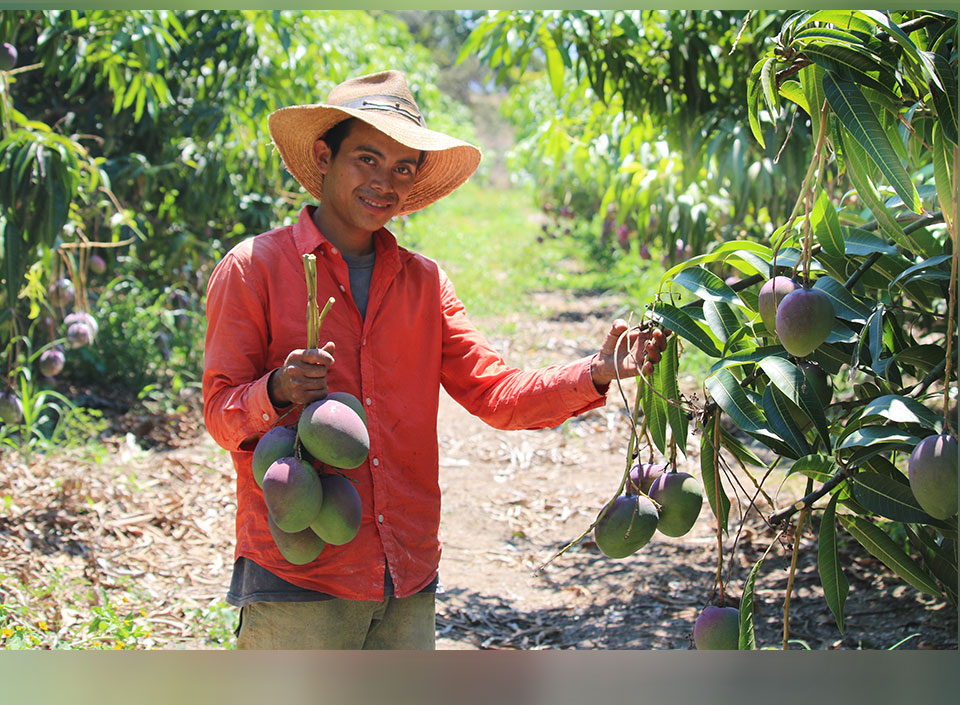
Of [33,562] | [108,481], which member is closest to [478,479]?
[108,481]

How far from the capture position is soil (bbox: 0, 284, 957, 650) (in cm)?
243

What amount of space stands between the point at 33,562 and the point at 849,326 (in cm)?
232

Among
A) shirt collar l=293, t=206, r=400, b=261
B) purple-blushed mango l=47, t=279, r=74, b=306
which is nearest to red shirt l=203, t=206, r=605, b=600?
shirt collar l=293, t=206, r=400, b=261

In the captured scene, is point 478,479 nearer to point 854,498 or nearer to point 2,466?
point 2,466

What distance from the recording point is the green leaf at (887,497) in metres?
1.19

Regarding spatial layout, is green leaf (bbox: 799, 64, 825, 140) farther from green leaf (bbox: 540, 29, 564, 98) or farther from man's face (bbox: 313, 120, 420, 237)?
green leaf (bbox: 540, 29, 564, 98)

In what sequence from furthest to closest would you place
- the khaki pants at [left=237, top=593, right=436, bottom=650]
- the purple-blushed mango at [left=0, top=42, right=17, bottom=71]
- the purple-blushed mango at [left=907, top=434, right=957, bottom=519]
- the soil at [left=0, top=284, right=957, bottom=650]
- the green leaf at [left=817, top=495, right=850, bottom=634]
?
the purple-blushed mango at [left=0, top=42, right=17, bottom=71] < the soil at [left=0, top=284, right=957, bottom=650] < the khaki pants at [left=237, top=593, right=436, bottom=650] < the green leaf at [left=817, top=495, right=850, bottom=634] < the purple-blushed mango at [left=907, top=434, right=957, bottom=519]

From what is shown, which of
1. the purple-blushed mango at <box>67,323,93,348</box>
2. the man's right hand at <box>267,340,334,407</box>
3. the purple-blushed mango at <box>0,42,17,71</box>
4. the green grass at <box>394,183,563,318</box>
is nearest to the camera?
the man's right hand at <box>267,340,334,407</box>

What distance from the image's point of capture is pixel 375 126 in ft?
4.52

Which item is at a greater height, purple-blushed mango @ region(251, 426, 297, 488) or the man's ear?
the man's ear

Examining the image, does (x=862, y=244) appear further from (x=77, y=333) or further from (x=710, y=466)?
(x=77, y=333)

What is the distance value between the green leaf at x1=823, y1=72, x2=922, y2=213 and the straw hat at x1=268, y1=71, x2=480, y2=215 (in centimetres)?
57

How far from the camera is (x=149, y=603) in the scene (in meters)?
2.57

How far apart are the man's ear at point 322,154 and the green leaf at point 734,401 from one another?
0.71m
